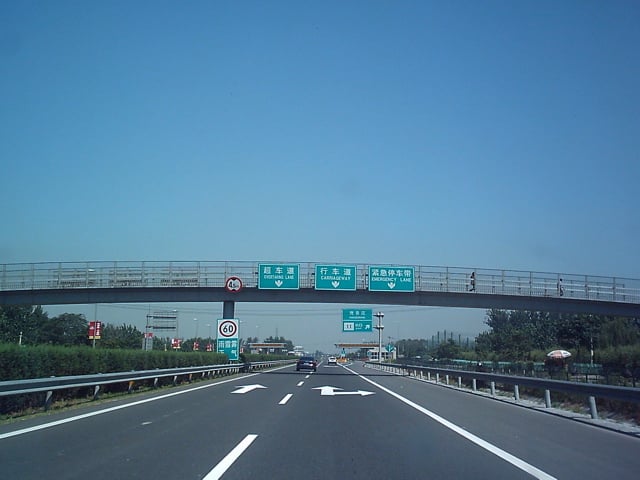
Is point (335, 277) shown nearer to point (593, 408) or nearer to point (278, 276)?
point (278, 276)

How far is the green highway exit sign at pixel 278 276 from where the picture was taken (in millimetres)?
42688

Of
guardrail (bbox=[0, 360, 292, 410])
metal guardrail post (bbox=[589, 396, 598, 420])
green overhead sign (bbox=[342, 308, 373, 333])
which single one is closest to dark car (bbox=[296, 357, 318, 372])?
green overhead sign (bbox=[342, 308, 373, 333])

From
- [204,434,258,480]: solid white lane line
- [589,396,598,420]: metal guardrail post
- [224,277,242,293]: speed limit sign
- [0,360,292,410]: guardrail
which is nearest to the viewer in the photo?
[204,434,258,480]: solid white lane line

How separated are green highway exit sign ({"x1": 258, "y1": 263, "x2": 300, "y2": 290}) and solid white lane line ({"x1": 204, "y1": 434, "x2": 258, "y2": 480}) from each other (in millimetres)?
30276

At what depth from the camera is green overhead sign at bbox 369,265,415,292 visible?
42719mm

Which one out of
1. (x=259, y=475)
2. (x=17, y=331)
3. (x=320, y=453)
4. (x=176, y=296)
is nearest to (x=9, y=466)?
(x=259, y=475)

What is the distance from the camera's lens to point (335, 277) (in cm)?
→ 4281

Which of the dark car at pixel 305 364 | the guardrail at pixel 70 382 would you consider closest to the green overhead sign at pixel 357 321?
the dark car at pixel 305 364

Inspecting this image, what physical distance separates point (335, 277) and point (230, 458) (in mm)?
33078

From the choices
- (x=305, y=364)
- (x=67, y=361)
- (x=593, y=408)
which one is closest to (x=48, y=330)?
(x=305, y=364)

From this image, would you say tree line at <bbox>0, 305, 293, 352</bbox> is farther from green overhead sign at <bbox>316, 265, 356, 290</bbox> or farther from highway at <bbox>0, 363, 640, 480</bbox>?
highway at <bbox>0, 363, 640, 480</bbox>

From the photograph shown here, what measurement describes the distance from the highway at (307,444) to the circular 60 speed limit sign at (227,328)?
24.5 metres

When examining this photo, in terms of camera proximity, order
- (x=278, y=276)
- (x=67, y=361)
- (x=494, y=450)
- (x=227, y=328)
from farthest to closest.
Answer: (x=227, y=328), (x=278, y=276), (x=67, y=361), (x=494, y=450)

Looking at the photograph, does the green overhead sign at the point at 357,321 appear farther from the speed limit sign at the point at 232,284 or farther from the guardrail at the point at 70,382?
the guardrail at the point at 70,382
